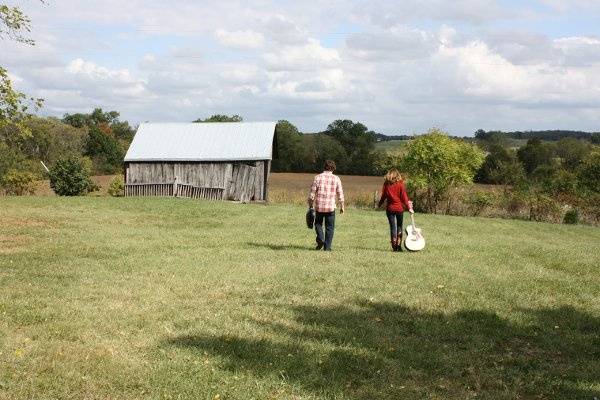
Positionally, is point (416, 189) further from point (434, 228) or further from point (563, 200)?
point (434, 228)

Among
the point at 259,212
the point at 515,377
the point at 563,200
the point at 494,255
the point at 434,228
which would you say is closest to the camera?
the point at 515,377

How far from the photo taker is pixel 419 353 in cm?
716

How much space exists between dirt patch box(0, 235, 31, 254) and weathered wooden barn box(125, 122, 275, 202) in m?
21.6

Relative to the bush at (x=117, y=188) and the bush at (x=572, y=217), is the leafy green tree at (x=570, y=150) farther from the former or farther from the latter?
the bush at (x=117, y=188)

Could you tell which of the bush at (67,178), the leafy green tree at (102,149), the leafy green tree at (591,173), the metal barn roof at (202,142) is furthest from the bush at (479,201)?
the leafy green tree at (102,149)

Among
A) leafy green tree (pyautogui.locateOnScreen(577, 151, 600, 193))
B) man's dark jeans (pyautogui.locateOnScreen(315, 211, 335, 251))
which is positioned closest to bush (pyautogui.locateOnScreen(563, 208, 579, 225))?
leafy green tree (pyautogui.locateOnScreen(577, 151, 600, 193))

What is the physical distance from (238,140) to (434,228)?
65.0ft

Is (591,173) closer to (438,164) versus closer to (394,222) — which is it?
(438,164)

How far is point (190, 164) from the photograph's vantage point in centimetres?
3853

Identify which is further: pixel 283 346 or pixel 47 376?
pixel 283 346

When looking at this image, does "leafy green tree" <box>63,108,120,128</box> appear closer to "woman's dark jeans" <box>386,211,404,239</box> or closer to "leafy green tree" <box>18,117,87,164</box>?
"leafy green tree" <box>18,117,87,164</box>

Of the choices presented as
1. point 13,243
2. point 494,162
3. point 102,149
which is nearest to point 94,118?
point 102,149

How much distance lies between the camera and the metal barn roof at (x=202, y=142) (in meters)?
38.5

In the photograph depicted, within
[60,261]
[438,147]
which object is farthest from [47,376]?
[438,147]
